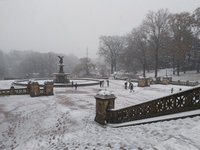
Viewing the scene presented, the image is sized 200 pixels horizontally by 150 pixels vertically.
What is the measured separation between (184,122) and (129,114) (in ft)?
11.5

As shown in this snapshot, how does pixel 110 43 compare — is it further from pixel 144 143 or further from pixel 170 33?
pixel 144 143

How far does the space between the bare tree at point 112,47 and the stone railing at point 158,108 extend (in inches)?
2038

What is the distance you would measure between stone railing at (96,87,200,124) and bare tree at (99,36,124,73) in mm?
51755

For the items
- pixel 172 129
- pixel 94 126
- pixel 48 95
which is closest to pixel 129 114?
pixel 94 126

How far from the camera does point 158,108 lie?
325 inches

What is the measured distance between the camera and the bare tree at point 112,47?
62188 mm

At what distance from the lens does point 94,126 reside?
10367 millimetres

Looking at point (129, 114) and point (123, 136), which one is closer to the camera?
point (123, 136)

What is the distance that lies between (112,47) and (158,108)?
55539mm

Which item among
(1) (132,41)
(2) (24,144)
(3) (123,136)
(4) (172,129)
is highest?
(1) (132,41)

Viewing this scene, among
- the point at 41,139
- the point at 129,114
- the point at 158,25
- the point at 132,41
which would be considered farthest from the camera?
the point at 132,41

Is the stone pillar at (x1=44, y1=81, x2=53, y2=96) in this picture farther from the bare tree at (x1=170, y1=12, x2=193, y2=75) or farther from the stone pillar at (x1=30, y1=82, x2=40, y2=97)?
the bare tree at (x1=170, y1=12, x2=193, y2=75)

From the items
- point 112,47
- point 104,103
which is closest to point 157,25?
point 112,47

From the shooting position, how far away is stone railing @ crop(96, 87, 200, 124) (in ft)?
22.6
